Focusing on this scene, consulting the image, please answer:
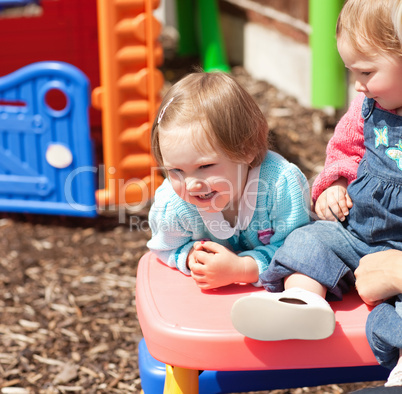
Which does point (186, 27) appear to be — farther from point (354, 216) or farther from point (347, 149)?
point (354, 216)

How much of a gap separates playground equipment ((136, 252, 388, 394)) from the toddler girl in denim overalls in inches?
1.8

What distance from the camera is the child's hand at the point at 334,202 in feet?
5.07

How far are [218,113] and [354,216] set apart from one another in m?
0.39

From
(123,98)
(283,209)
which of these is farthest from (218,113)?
(123,98)

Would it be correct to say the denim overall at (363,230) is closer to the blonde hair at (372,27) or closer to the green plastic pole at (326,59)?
the blonde hair at (372,27)

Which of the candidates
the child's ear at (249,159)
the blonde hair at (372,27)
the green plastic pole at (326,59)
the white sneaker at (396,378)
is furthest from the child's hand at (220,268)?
the green plastic pole at (326,59)

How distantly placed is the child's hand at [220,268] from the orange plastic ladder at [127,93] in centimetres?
162

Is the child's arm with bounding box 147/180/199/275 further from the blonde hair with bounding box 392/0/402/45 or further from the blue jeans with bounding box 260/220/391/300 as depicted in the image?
the blonde hair with bounding box 392/0/402/45

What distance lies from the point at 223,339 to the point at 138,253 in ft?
5.53

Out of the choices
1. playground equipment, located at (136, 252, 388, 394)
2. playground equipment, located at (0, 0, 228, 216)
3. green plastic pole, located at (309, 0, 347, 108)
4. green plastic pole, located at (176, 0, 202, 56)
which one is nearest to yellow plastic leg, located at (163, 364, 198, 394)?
playground equipment, located at (136, 252, 388, 394)

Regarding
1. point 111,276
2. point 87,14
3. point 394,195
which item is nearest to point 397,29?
point 394,195

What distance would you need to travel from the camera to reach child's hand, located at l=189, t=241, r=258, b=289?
4.89ft

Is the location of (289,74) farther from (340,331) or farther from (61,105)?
(340,331)

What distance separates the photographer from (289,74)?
15.8ft
